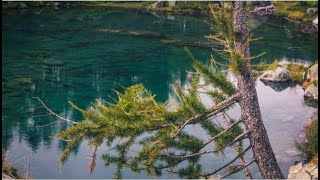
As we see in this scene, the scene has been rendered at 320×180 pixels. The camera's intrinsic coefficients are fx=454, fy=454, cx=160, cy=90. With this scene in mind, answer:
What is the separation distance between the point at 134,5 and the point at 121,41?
3985 cm

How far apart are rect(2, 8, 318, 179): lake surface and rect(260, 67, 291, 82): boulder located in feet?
6.79

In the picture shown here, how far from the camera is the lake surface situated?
26.5m

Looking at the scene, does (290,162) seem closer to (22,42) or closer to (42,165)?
(42,165)

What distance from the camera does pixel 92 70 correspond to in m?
46.2

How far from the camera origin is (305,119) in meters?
33.2

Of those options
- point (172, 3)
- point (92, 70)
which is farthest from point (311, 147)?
point (172, 3)

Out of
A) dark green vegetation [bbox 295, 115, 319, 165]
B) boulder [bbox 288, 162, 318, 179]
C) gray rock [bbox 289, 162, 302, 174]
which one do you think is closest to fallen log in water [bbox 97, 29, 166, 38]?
dark green vegetation [bbox 295, 115, 319, 165]

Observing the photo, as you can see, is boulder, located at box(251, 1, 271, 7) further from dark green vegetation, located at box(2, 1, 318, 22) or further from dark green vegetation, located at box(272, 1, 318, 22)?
dark green vegetation, located at box(272, 1, 318, 22)

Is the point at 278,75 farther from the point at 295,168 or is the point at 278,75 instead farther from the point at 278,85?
the point at 295,168

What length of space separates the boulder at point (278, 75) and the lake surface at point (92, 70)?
2.07 meters

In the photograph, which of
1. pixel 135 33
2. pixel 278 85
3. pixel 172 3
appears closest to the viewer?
pixel 278 85

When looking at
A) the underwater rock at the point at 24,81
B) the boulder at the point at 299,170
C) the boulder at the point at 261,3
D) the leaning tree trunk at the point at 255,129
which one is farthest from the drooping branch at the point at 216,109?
the boulder at the point at 261,3

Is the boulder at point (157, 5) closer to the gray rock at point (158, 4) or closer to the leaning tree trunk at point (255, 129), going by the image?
the gray rock at point (158, 4)

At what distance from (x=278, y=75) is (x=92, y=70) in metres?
18.6
